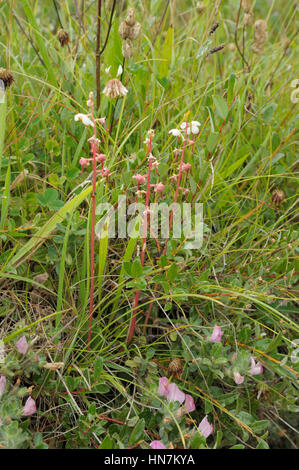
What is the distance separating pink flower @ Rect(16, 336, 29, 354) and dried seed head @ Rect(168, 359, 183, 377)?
0.36 meters

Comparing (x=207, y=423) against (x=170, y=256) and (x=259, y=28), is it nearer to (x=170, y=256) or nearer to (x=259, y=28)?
(x=170, y=256)

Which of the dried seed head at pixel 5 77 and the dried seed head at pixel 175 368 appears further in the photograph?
the dried seed head at pixel 5 77

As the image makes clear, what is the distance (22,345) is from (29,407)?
0.14 metres

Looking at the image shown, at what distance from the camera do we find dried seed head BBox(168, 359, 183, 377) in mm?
1188

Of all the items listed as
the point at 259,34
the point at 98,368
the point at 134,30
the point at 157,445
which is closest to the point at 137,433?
the point at 157,445

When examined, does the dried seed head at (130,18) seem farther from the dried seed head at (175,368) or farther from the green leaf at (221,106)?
the dried seed head at (175,368)

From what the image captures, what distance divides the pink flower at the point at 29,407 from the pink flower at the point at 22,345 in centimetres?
11

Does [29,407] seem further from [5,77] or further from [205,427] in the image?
[5,77]

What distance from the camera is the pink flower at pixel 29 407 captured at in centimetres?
109

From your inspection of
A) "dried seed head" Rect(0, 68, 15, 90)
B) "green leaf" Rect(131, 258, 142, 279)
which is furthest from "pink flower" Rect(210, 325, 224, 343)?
"dried seed head" Rect(0, 68, 15, 90)

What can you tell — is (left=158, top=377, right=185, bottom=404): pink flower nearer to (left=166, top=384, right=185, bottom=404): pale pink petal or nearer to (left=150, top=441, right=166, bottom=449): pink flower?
(left=166, top=384, right=185, bottom=404): pale pink petal

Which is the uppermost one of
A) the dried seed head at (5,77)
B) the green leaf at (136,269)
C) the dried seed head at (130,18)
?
the dried seed head at (130,18)

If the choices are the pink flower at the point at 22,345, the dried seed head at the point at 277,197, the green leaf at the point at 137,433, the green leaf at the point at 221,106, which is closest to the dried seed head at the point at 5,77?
the green leaf at the point at 221,106

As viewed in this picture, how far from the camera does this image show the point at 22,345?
1134 mm
